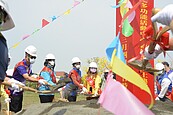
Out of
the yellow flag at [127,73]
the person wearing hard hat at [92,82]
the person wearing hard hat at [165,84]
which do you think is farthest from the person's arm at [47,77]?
the yellow flag at [127,73]

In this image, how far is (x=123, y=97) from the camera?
2246mm

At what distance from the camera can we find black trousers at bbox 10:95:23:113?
615 cm

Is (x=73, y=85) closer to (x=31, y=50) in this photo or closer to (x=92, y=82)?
(x=92, y=82)

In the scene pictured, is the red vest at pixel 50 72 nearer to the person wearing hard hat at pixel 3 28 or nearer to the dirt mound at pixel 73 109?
the dirt mound at pixel 73 109

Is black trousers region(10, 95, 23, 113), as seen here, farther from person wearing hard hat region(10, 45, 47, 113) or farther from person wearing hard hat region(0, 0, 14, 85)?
person wearing hard hat region(0, 0, 14, 85)

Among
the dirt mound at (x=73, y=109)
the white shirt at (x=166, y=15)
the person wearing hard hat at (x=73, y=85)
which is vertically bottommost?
the dirt mound at (x=73, y=109)

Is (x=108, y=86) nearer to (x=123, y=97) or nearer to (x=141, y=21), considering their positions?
(x=123, y=97)

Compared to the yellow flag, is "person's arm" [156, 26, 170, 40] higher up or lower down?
higher up

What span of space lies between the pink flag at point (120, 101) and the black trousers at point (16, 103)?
406 centimetres

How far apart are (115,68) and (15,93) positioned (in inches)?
157

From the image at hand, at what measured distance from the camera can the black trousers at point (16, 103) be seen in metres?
6.15

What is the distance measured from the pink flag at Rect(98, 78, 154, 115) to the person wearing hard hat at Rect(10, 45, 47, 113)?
146 inches

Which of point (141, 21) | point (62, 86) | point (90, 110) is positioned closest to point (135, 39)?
point (141, 21)

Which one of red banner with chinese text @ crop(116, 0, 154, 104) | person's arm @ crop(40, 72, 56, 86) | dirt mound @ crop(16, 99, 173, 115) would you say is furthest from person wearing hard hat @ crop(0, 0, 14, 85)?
red banner with chinese text @ crop(116, 0, 154, 104)
